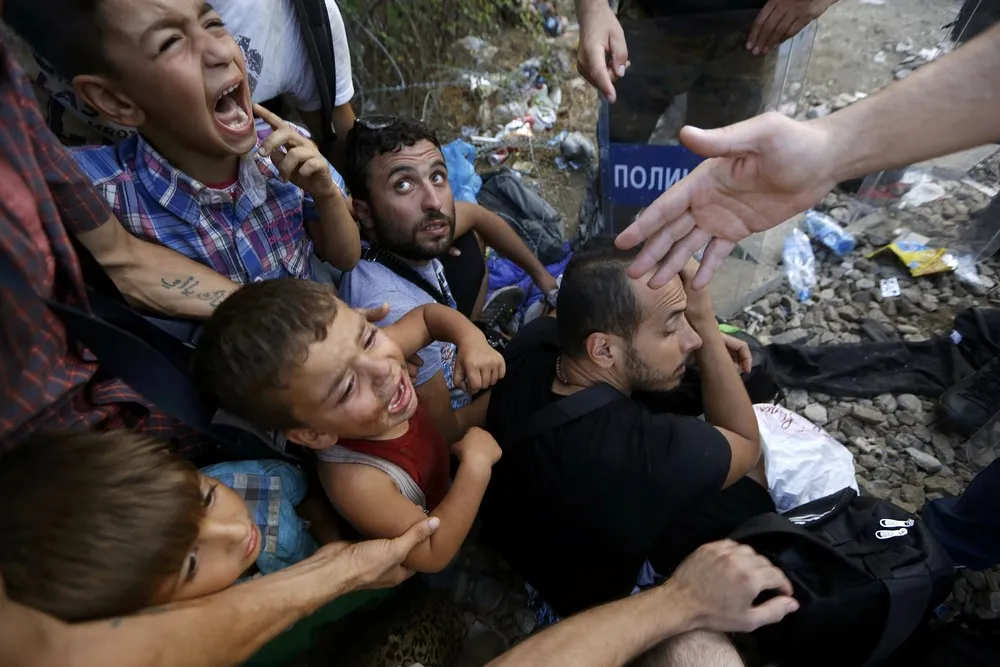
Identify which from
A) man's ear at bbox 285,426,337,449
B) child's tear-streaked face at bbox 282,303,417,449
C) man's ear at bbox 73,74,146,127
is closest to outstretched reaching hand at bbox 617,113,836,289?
child's tear-streaked face at bbox 282,303,417,449

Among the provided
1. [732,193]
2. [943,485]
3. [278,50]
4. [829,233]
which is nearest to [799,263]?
[829,233]

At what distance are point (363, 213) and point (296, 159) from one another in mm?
841

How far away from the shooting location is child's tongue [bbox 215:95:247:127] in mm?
1834

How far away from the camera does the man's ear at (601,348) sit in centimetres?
190

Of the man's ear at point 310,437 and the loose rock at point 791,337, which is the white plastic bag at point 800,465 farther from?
the man's ear at point 310,437

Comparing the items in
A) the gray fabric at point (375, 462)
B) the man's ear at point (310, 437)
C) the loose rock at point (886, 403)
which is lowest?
the loose rock at point (886, 403)

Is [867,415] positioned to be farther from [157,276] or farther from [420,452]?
[157,276]

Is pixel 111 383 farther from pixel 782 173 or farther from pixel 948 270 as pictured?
pixel 948 270

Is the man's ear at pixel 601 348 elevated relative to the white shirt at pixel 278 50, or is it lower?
lower

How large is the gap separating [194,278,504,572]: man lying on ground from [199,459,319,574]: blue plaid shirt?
0.13 meters

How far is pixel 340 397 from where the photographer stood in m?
1.53

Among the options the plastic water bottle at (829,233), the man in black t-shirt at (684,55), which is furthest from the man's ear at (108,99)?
the plastic water bottle at (829,233)

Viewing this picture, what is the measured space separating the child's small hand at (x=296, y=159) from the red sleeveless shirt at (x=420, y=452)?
0.83m

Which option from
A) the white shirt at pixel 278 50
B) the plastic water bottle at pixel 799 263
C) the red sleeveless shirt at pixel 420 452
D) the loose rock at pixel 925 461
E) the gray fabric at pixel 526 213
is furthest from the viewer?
the gray fabric at pixel 526 213
